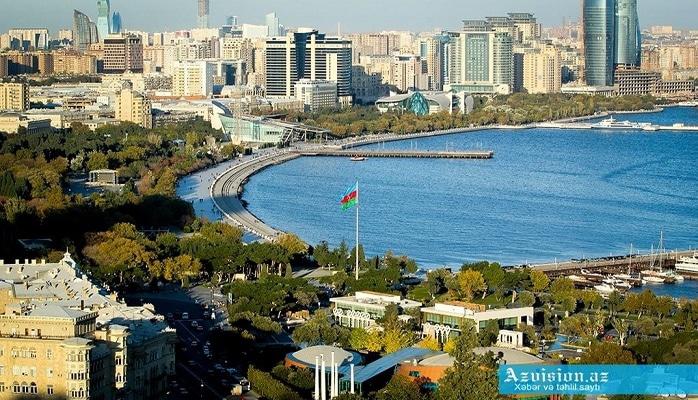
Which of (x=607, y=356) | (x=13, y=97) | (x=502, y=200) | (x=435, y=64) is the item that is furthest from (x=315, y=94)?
(x=607, y=356)

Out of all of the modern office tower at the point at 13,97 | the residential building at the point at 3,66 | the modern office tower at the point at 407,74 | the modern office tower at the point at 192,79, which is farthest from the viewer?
the modern office tower at the point at 407,74

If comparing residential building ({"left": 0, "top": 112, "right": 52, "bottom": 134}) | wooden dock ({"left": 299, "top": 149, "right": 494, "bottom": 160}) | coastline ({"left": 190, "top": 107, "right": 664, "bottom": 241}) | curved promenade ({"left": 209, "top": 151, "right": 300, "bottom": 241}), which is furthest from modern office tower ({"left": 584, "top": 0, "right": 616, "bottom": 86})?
residential building ({"left": 0, "top": 112, "right": 52, "bottom": 134})

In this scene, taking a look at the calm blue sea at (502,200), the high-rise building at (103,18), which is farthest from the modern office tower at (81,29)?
the calm blue sea at (502,200)

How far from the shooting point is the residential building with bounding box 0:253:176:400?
28.9ft

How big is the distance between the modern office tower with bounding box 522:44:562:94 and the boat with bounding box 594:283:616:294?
39.9 m

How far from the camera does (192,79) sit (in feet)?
159

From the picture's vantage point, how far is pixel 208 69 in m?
48.9

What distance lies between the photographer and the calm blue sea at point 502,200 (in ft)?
63.9

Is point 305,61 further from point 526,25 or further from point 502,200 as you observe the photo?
point 502,200

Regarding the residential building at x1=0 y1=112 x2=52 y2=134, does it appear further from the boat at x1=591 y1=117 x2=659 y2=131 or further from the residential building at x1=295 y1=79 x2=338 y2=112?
the boat at x1=591 y1=117 x2=659 y2=131

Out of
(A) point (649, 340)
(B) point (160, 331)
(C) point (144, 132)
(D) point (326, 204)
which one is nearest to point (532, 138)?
(C) point (144, 132)

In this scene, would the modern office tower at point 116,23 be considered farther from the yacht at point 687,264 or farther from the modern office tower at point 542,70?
the yacht at point 687,264

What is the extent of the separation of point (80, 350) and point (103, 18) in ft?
228

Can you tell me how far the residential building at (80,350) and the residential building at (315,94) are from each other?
34.8 metres
